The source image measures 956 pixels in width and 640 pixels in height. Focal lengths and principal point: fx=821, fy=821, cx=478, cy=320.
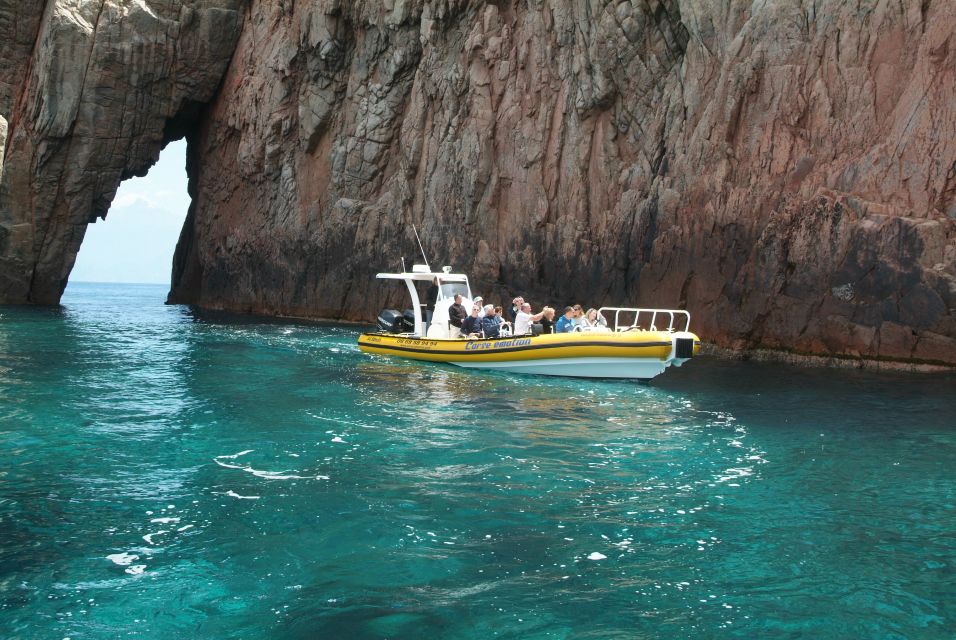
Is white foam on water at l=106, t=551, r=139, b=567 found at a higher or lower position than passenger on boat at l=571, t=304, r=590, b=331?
lower

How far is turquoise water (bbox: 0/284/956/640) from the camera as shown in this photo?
18.1 feet

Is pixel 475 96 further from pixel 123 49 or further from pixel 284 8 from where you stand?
pixel 123 49

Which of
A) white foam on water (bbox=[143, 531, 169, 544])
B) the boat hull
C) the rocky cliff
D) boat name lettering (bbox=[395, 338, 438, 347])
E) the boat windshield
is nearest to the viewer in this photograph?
white foam on water (bbox=[143, 531, 169, 544])

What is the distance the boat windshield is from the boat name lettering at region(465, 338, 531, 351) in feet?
7.91

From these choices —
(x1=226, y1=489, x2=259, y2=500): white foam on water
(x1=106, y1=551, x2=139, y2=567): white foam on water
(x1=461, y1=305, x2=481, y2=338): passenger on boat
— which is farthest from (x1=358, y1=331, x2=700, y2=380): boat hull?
(x1=106, y1=551, x2=139, y2=567): white foam on water

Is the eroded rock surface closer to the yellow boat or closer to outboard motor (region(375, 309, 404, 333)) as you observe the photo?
outboard motor (region(375, 309, 404, 333))

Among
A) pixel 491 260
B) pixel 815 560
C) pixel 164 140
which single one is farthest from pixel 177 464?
pixel 164 140

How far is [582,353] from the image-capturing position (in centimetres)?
1728

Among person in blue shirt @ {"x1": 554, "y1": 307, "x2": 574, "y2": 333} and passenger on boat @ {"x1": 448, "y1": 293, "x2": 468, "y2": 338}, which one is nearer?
person in blue shirt @ {"x1": 554, "y1": 307, "x2": 574, "y2": 333}

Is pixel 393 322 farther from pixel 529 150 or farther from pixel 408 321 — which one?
pixel 529 150

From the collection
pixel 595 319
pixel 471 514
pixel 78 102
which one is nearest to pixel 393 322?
pixel 595 319

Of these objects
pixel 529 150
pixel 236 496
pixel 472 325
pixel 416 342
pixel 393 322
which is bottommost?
pixel 236 496

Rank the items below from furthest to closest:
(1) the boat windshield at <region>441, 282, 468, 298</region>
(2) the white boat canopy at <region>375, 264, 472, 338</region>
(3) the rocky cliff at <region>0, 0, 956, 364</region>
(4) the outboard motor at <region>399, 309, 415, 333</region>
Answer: (4) the outboard motor at <region>399, 309, 415, 333</region> < (1) the boat windshield at <region>441, 282, 468, 298</region> < (2) the white boat canopy at <region>375, 264, 472, 338</region> < (3) the rocky cliff at <region>0, 0, 956, 364</region>

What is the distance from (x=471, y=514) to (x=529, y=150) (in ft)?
77.8
